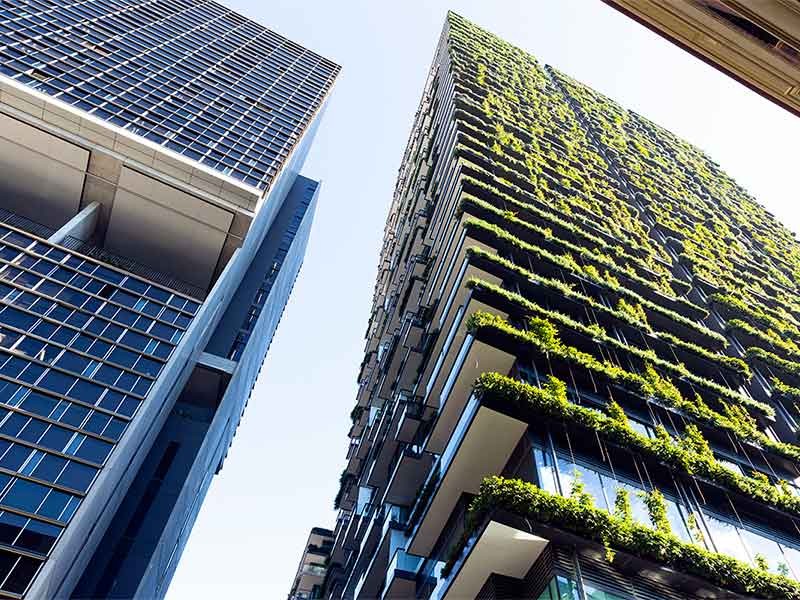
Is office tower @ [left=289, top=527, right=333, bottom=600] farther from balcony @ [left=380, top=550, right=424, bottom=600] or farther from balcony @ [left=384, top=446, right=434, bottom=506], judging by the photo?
balcony @ [left=380, top=550, right=424, bottom=600]

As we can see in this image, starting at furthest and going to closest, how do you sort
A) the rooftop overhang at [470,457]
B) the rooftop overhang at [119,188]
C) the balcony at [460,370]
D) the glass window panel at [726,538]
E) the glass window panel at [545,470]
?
the rooftop overhang at [119,188], the balcony at [460,370], the rooftop overhang at [470,457], the glass window panel at [726,538], the glass window panel at [545,470]

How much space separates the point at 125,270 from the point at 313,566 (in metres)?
28.8

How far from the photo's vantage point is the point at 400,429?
26.0 m

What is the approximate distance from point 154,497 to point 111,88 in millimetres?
39511

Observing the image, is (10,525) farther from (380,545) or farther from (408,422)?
(408,422)

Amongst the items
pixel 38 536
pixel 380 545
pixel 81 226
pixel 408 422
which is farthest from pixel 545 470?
pixel 81 226

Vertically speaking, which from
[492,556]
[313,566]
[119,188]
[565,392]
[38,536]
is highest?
[565,392]

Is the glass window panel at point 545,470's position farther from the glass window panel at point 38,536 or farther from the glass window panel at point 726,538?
the glass window panel at point 38,536

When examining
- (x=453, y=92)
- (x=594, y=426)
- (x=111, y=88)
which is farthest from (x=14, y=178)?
(x=594, y=426)

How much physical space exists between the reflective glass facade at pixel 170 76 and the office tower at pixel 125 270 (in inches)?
10.1

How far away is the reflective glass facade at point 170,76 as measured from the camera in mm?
52906

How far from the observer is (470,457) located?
18031 mm

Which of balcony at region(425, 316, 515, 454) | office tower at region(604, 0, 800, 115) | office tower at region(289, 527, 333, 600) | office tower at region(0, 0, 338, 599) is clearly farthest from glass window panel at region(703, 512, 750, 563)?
office tower at region(0, 0, 338, 599)

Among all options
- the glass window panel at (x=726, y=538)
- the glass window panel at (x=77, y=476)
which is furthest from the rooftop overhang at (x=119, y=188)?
the glass window panel at (x=726, y=538)
